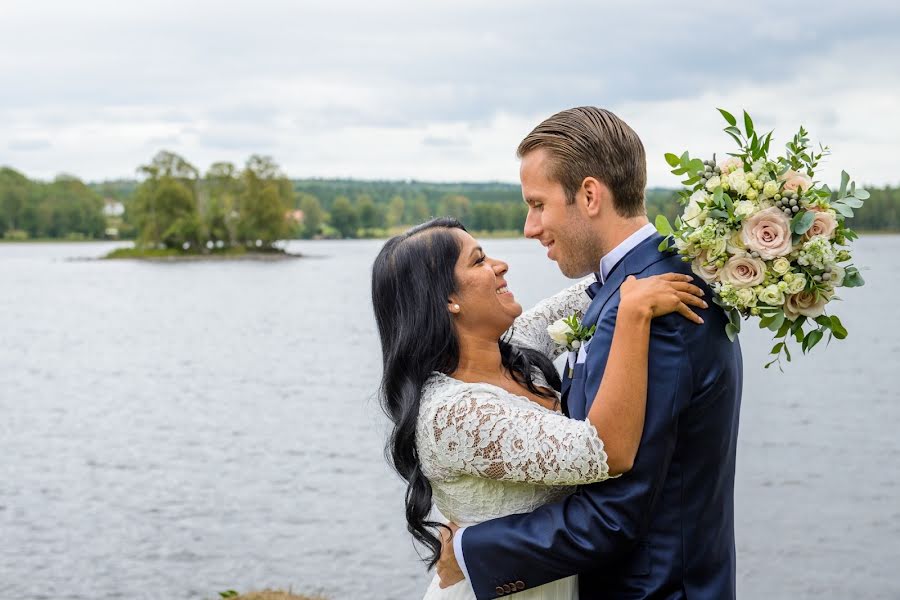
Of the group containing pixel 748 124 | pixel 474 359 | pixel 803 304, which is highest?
pixel 748 124

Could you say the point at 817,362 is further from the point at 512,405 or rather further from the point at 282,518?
the point at 512,405

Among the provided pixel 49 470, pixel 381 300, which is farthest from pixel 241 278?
pixel 381 300

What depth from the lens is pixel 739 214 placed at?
127 inches

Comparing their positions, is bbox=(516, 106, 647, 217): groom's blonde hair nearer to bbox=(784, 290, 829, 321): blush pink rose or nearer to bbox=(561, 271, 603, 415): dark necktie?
bbox=(561, 271, 603, 415): dark necktie

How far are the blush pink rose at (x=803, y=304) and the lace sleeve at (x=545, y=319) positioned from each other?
1.48 meters

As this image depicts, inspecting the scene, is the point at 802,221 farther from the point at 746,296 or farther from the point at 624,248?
the point at 624,248

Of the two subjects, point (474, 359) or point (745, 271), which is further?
point (474, 359)

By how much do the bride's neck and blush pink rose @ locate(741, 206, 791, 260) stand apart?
3.74 feet

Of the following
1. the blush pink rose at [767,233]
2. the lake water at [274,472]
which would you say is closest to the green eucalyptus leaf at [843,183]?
the blush pink rose at [767,233]

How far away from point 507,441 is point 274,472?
18.5 meters

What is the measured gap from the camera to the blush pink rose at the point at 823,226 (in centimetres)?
322

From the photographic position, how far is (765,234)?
3.22m

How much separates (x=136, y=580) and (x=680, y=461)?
1269 cm

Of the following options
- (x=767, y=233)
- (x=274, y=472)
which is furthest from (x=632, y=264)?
(x=274, y=472)
